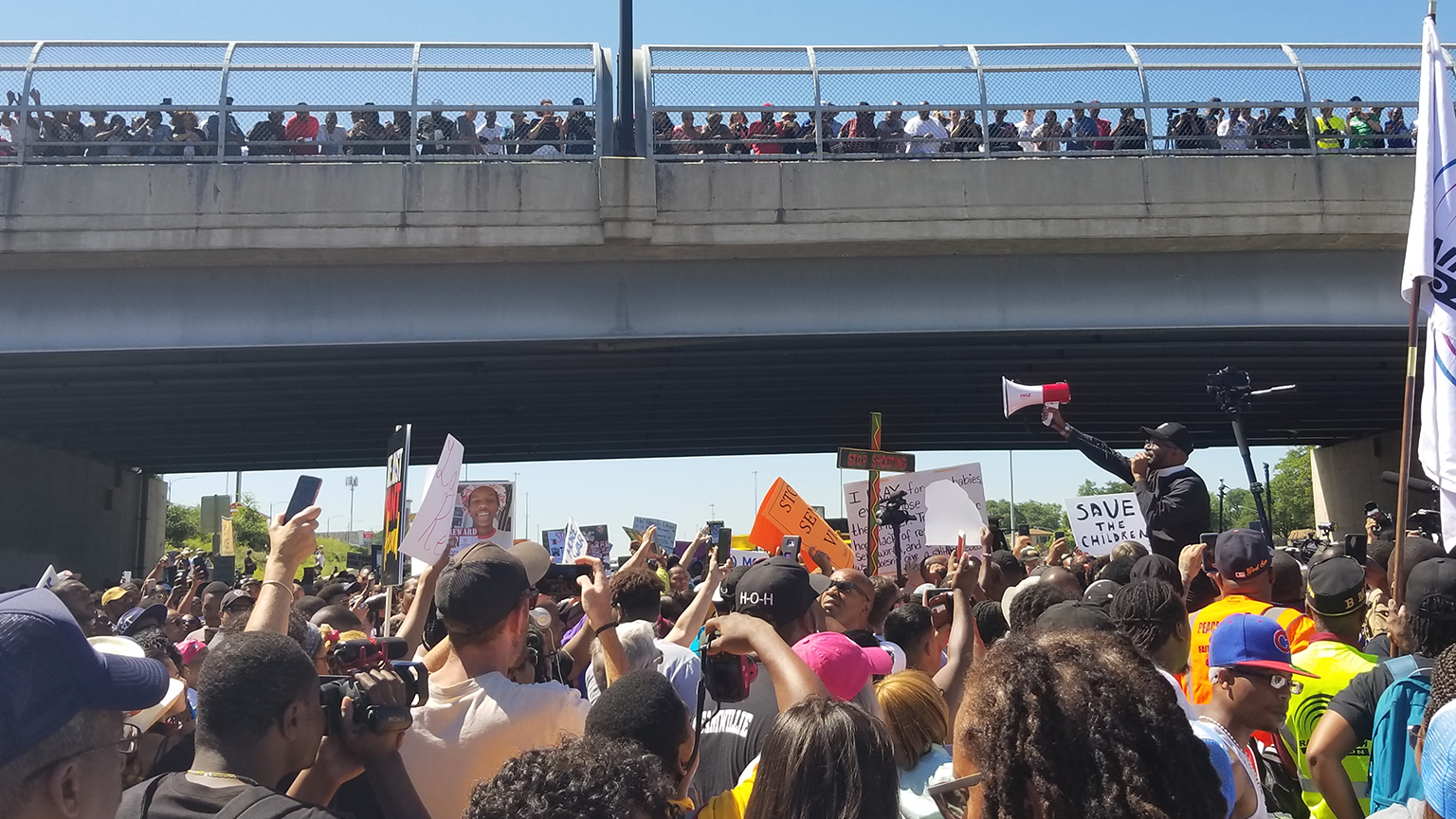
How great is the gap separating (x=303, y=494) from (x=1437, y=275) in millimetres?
5709

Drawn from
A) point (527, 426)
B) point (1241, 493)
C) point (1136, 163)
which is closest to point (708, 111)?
point (1136, 163)

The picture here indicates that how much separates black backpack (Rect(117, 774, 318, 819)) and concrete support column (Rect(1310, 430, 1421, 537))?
1177 inches

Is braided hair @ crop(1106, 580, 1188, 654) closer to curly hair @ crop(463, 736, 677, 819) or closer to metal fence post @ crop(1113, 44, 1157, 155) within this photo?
curly hair @ crop(463, 736, 677, 819)

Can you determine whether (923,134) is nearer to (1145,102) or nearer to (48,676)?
(1145,102)

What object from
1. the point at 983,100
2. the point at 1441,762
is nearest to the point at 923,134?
the point at 983,100

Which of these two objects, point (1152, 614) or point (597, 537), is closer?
point (1152, 614)

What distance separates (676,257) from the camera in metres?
17.5

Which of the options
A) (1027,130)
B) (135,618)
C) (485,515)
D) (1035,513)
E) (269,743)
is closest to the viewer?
(269,743)

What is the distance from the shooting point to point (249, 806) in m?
2.50

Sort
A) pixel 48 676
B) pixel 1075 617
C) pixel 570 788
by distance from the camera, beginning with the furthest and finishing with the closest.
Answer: pixel 1075 617, pixel 570 788, pixel 48 676

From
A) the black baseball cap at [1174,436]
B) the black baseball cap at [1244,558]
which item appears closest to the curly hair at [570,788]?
the black baseball cap at [1244,558]

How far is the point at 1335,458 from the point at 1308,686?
107 ft

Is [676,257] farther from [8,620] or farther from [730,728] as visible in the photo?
[8,620]

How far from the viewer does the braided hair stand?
4098 mm
